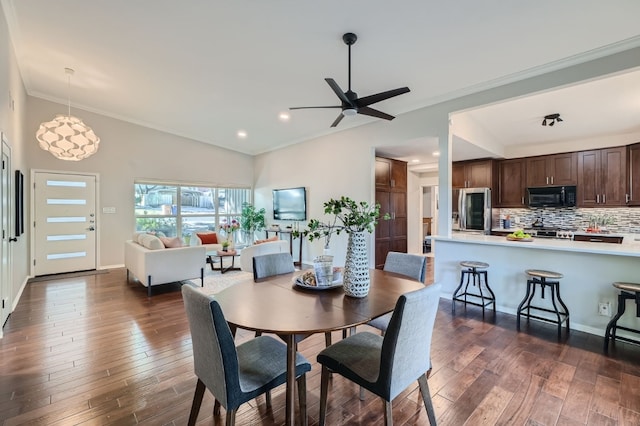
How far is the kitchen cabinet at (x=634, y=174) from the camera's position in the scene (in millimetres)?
4652

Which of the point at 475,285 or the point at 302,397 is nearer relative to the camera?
the point at 302,397

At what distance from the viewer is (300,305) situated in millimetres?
1670

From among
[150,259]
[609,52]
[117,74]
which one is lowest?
[150,259]

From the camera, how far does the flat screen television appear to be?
6684mm

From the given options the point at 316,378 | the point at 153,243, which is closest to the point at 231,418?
the point at 316,378

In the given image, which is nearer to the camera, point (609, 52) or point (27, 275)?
point (609, 52)

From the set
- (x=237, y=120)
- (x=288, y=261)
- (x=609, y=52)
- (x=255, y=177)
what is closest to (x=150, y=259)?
(x=288, y=261)

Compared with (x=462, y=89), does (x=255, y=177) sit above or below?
below

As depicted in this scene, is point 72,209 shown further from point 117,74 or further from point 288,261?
point 288,261

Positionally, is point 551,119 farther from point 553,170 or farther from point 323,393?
point 323,393

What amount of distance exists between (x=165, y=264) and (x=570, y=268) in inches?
202

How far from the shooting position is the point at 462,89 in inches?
150

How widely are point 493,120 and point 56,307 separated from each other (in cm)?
684

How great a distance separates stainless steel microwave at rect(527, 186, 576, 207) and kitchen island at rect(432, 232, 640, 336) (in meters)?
2.21
